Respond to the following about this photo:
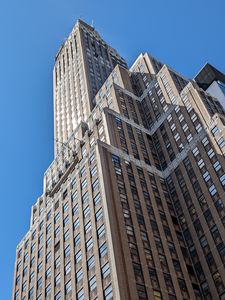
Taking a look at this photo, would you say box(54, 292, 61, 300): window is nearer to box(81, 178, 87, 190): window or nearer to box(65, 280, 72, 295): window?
box(65, 280, 72, 295): window

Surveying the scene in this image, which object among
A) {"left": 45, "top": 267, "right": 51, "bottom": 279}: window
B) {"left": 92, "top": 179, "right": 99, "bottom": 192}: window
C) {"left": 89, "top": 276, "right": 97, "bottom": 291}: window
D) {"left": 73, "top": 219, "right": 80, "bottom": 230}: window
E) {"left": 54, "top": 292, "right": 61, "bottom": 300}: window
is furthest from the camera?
{"left": 45, "top": 267, "right": 51, "bottom": 279}: window

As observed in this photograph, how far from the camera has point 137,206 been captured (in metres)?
78.1

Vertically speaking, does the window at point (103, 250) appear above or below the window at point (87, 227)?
below

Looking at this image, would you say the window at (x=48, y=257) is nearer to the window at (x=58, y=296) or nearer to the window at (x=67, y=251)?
the window at (x=67, y=251)

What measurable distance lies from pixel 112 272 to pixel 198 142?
3518 centimetres

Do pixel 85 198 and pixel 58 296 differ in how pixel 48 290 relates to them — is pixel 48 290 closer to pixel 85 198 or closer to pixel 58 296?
pixel 58 296

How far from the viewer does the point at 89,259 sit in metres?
70.6

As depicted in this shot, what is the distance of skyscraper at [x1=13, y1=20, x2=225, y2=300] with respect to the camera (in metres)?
67.7

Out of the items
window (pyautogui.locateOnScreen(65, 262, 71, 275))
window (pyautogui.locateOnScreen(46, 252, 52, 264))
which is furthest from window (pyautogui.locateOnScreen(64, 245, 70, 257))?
window (pyautogui.locateOnScreen(46, 252, 52, 264))

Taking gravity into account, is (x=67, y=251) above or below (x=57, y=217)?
below

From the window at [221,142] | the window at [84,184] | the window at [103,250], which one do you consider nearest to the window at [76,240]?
the window at [103,250]

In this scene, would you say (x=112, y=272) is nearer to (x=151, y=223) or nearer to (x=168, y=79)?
(x=151, y=223)

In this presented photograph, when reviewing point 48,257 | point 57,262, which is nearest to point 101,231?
point 57,262

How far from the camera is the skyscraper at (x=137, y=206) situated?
67688 mm
